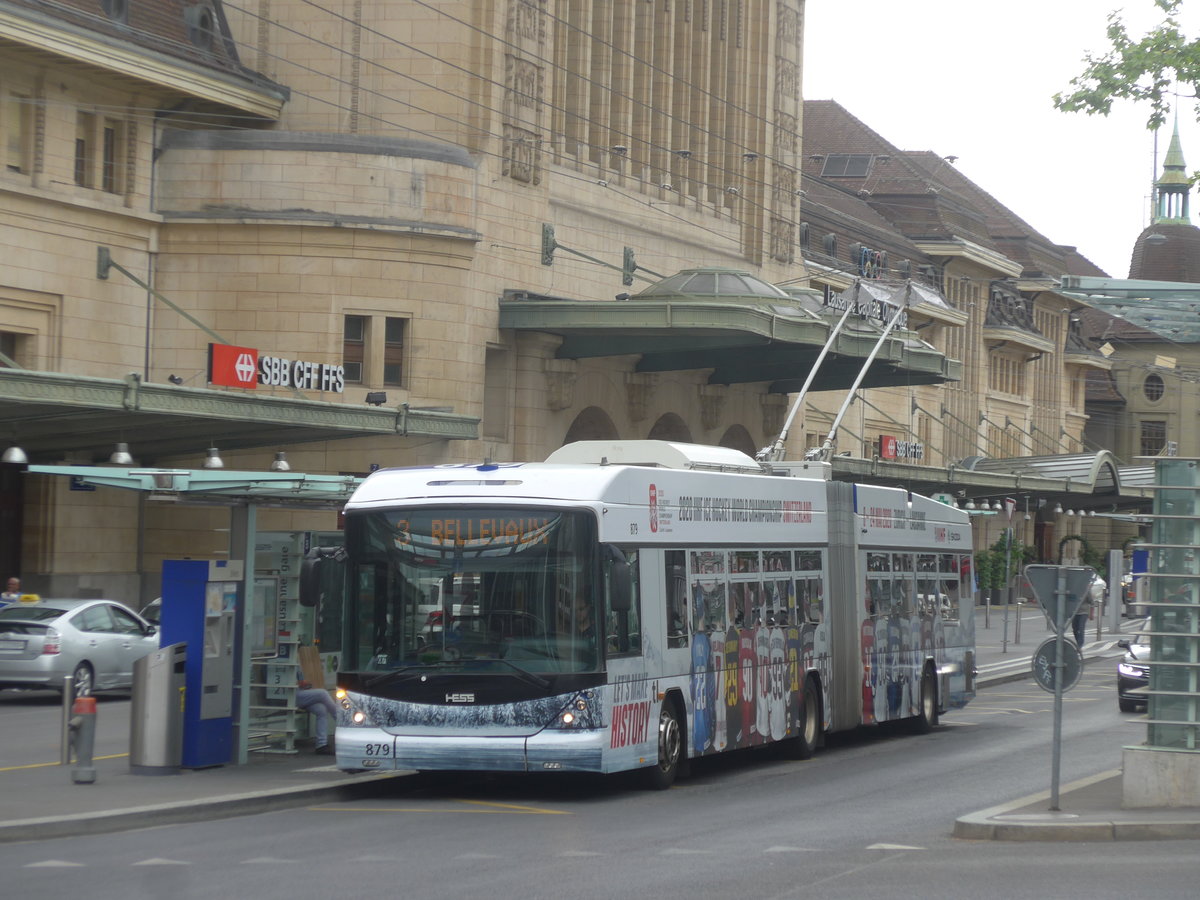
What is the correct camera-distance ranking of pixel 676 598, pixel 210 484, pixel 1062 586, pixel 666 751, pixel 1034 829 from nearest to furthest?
1. pixel 1034 829
2. pixel 1062 586
3. pixel 210 484
4. pixel 666 751
5. pixel 676 598

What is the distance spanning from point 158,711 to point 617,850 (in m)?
5.37

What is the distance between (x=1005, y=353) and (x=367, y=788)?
67.2 m

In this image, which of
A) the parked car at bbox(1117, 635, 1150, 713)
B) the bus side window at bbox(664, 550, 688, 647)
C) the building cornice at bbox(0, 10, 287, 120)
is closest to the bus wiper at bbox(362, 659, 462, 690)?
the bus side window at bbox(664, 550, 688, 647)

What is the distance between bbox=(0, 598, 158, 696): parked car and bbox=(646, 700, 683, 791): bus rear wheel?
32.5 ft

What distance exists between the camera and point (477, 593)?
1552 cm

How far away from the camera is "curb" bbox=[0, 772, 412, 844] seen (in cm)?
1325

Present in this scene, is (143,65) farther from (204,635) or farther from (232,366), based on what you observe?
(204,635)

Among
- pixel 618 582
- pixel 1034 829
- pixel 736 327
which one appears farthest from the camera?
pixel 736 327

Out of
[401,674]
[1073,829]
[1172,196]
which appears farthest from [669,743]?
[1172,196]

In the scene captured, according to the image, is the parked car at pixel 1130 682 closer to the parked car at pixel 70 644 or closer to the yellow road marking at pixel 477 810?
the parked car at pixel 70 644

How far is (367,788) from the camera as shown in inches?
648

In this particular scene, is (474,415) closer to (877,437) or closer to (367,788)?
(367,788)

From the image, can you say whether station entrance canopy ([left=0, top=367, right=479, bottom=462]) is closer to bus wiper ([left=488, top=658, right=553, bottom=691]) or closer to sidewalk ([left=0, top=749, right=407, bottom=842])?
sidewalk ([left=0, top=749, right=407, bottom=842])

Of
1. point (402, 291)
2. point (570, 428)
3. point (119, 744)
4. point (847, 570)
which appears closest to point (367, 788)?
point (119, 744)
